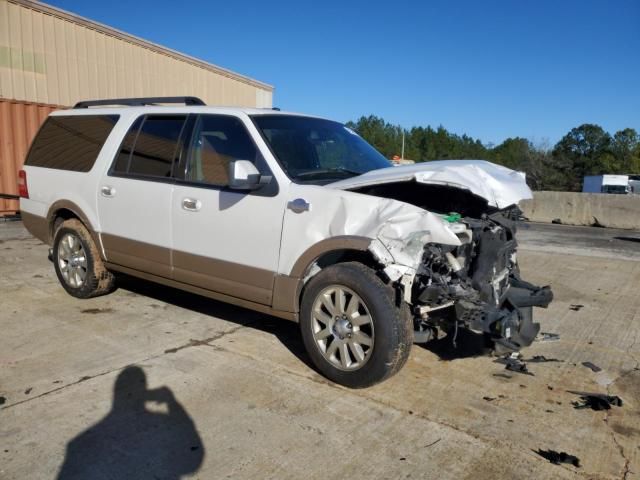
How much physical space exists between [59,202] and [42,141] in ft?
3.03

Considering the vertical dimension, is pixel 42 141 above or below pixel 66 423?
above

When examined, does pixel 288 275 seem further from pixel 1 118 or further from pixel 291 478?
pixel 1 118

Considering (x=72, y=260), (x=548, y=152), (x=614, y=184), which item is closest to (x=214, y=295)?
(x=72, y=260)

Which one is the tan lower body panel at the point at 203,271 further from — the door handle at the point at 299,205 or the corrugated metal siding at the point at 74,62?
the corrugated metal siding at the point at 74,62

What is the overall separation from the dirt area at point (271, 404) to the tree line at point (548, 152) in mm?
46739

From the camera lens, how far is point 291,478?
268 cm

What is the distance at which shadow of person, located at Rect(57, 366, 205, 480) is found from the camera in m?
2.71

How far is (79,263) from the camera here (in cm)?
560

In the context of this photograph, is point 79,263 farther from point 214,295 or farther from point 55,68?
point 55,68

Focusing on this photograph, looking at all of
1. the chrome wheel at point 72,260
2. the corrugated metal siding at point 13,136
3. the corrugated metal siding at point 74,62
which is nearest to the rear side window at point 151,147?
the chrome wheel at point 72,260

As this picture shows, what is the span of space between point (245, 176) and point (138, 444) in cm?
188

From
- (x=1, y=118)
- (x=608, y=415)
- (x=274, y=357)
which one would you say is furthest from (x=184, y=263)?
(x=1, y=118)

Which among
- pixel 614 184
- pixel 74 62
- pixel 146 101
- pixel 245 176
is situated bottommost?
pixel 614 184

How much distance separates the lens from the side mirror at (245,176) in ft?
12.3
